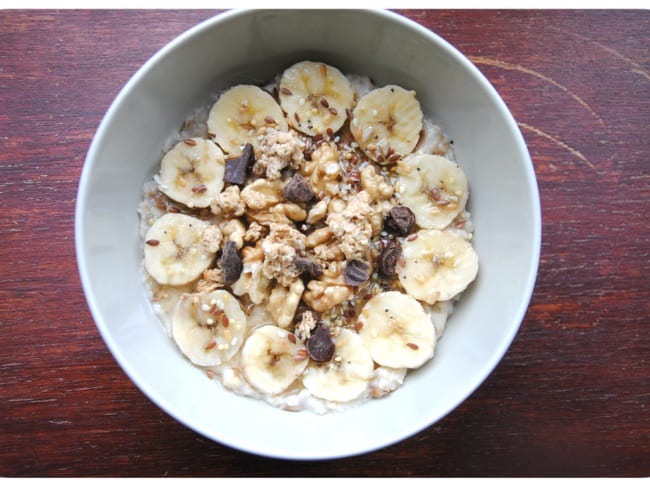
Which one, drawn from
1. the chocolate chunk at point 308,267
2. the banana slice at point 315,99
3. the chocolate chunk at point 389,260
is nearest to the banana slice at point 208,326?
the chocolate chunk at point 308,267

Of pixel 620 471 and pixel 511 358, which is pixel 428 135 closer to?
pixel 511 358

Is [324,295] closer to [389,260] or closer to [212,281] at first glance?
[389,260]

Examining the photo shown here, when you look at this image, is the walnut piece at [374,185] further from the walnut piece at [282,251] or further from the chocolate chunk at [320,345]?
the chocolate chunk at [320,345]

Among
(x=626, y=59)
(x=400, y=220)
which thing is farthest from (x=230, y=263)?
(x=626, y=59)

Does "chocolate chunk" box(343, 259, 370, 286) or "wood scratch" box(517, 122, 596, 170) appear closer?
"chocolate chunk" box(343, 259, 370, 286)

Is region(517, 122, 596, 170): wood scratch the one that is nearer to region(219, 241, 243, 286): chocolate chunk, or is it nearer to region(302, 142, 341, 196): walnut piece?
region(302, 142, 341, 196): walnut piece

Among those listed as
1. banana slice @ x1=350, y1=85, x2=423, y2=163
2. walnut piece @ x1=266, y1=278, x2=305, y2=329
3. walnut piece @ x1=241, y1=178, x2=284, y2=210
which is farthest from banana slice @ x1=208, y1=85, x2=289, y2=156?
walnut piece @ x1=266, y1=278, x2=305, y2=329
